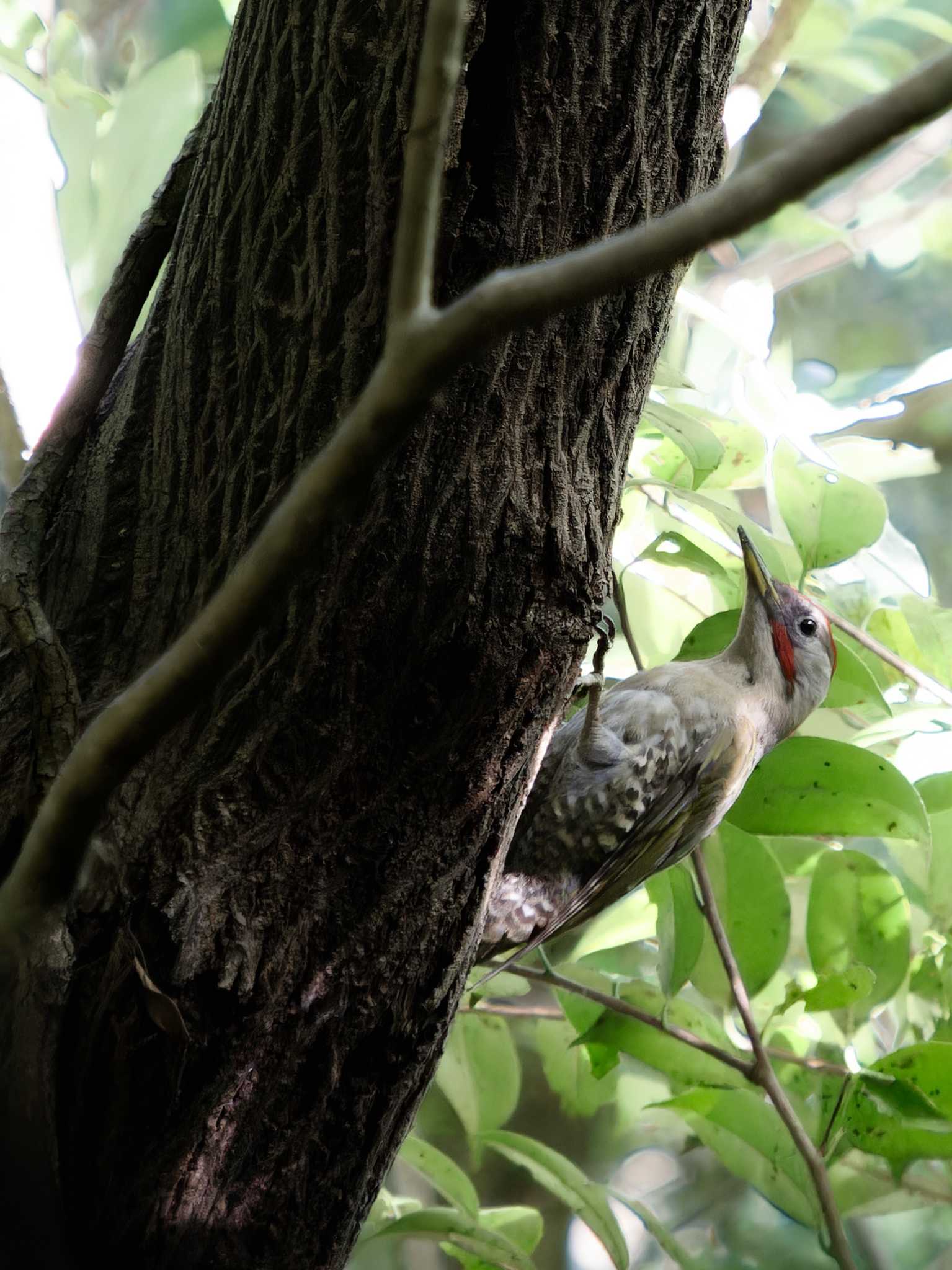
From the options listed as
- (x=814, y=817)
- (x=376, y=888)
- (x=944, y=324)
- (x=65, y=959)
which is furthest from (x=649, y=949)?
(x=944, y=324)

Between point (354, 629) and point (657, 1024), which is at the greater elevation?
point (354, 629)

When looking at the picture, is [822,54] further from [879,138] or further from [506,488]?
[879,138]

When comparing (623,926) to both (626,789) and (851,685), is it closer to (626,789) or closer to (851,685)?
(626,789)

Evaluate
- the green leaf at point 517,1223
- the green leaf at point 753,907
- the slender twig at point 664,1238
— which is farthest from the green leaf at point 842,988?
the green leaf at point 517,1223

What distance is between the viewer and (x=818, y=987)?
4.69 feet

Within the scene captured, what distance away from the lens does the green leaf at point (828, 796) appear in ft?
4.84

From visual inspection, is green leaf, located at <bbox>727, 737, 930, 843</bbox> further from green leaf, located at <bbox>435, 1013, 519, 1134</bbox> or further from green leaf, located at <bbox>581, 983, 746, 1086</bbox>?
green leaf, located at <bbox>435, 1013, 519, 1134</bbox>

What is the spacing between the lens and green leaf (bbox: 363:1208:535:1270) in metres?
1.55

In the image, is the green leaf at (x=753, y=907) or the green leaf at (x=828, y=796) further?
the green leaf at (x=753, y=907)

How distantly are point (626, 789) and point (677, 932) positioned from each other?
0.41 m

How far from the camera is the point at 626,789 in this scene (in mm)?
1925

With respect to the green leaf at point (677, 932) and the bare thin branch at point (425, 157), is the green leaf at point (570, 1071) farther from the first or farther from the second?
the bare thin branch at point (425, 157)

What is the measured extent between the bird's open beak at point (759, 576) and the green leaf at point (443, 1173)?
1.08 m

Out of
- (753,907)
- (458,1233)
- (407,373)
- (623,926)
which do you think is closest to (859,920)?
(753,907)
